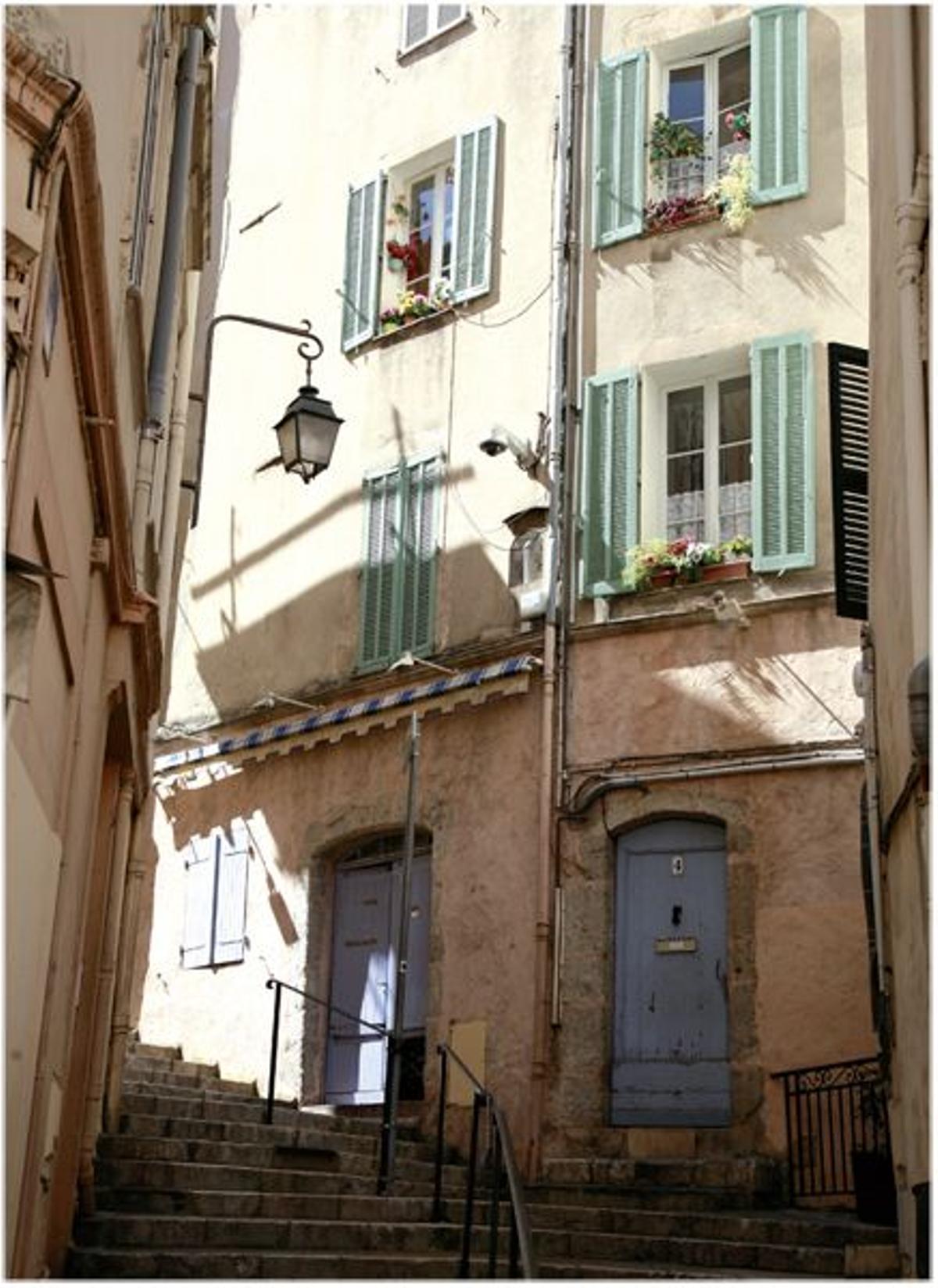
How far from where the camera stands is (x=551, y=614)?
13.9 m

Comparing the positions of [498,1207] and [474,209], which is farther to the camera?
[474,209]

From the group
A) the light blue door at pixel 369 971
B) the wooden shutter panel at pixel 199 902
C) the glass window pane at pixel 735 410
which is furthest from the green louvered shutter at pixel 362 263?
the light blue door at pixel 369 971

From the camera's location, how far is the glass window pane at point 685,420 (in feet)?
46.6

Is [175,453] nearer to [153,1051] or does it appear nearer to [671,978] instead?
[671,978]

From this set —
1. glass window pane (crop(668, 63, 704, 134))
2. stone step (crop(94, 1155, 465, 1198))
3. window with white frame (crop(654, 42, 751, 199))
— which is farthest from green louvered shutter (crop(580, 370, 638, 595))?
stone step (crop(94, 1155, 465, 1198))

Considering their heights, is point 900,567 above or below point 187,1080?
above

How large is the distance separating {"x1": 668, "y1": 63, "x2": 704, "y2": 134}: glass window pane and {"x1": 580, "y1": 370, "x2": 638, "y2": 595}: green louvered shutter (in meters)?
2.20


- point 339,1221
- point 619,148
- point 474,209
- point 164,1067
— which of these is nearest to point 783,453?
point 619,148

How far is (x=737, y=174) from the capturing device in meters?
14.2

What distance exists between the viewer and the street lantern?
1087 centimetres

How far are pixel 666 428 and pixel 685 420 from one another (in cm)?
15

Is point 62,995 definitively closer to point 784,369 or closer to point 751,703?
point 751,703

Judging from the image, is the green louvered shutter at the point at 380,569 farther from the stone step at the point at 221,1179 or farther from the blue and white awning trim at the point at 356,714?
the stone step at the point at 221,1179

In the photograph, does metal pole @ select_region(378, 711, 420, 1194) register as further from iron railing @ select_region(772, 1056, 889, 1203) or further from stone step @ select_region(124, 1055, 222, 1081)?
iron railing @ select_region(772, 1056, 889, 1203)
